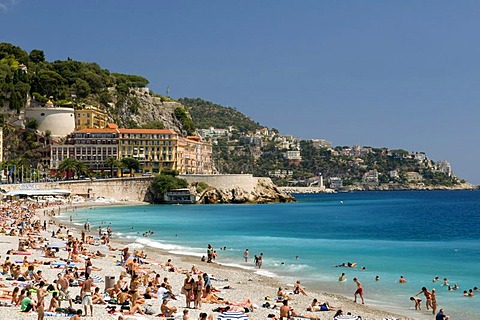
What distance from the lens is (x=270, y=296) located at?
19.6 m

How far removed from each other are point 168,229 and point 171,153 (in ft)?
167

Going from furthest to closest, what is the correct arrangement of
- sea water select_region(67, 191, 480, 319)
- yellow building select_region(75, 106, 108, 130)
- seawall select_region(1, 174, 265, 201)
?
yellow building select_region(75, 106, 108, 130) → seawall select_region(1, 174, 265, 201) → sea water select_region(67, 191, 480, 319)

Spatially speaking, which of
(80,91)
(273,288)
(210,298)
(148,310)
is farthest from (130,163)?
(148,310)

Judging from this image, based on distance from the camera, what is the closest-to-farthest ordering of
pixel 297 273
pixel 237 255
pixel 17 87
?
pixel 297 273, pixel 237 255, pixel 17 87

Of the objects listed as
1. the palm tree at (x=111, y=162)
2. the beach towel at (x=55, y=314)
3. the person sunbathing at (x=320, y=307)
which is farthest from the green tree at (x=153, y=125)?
the beach towel at (x=55, y=314)

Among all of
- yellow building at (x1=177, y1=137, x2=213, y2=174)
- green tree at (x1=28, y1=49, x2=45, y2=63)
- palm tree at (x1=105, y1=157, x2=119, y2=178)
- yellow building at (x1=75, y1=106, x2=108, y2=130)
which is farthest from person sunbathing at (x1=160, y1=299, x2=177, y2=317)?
green tree at (x1=28, y1=49, x2=45, y2=63)

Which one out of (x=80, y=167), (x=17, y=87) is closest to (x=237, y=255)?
(x=80, y=167)

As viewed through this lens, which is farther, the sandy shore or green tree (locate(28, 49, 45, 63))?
green tree (locate(28, 49, 45, 63))

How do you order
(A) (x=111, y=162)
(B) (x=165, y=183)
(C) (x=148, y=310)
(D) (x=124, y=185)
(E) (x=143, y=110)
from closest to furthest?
(C) (x=148, y=310), (D) (x=124, y=185), (B) (x=165, y=183), (A) (x=111, y=162), (E) (x=143, y=110)

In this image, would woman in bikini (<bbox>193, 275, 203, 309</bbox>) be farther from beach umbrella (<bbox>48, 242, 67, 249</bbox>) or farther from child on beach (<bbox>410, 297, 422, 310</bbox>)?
beach umbrella (<bbox>48, 242, 67, 249</bbox>)

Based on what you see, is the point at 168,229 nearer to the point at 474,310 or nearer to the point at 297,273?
the point at 297,273

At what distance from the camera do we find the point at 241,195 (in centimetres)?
9162

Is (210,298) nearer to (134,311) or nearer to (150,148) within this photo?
(134,311)

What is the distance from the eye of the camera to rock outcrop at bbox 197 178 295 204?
89.0 m
